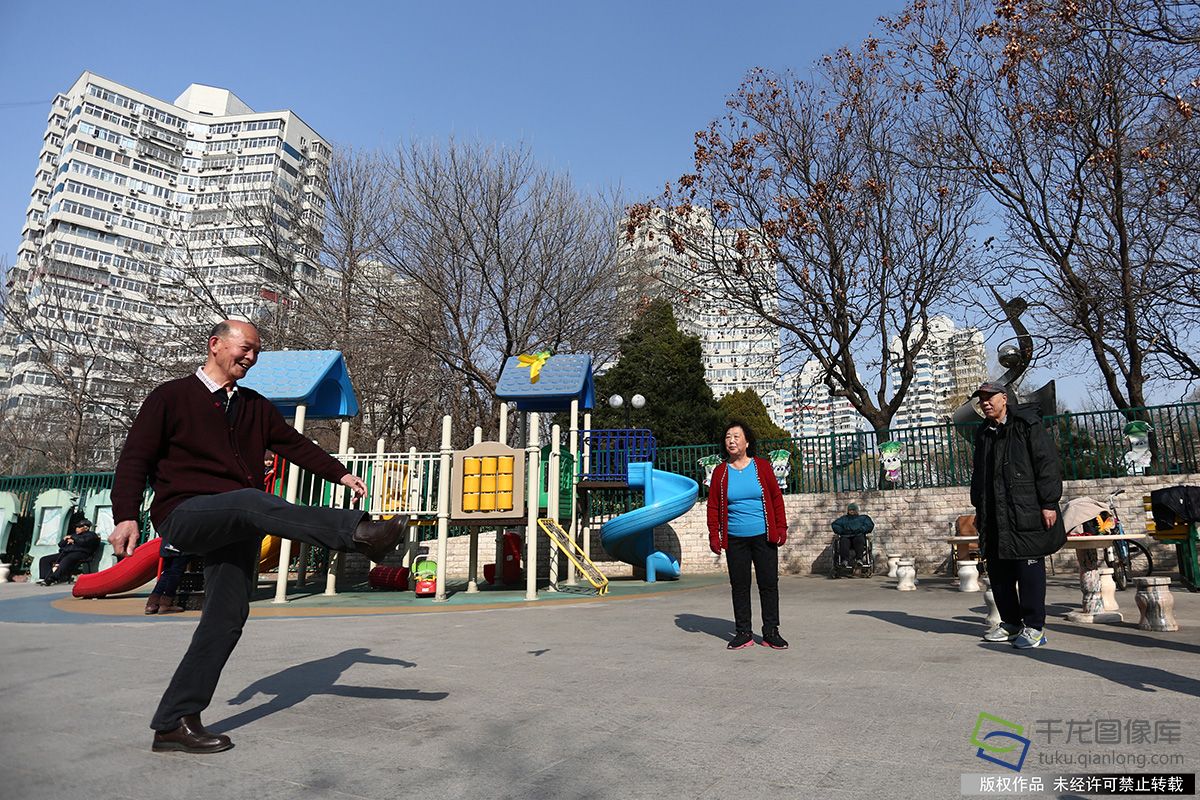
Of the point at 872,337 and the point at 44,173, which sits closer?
the point at 872,337

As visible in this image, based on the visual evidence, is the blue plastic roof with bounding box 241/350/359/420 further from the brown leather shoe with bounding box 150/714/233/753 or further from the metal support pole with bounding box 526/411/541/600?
the brown leather shoe with bounding box 150/714/233/753

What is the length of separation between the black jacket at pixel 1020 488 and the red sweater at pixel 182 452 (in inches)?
190

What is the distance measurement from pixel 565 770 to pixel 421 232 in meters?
20.9

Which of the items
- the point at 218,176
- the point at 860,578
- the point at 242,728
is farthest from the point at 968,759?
the point at 218,176

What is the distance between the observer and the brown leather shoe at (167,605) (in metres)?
9.11

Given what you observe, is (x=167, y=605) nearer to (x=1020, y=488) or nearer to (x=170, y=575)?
(x=170, y=575)

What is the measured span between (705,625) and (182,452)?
5.13 meters

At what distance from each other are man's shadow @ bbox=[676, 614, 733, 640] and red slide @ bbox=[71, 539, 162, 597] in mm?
8778

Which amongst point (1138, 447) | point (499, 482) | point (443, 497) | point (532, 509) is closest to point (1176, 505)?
point (1138, 447)

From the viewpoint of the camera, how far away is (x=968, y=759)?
2.45 m

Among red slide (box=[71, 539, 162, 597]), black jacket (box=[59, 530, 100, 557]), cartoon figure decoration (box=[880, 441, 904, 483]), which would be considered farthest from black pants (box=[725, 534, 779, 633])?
black jacket (box=[59, 530, 100, 557])

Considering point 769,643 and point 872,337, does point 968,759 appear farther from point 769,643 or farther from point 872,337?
point 872,337

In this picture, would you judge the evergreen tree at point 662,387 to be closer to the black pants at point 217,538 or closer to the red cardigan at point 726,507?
the red cardigan at point 726,507

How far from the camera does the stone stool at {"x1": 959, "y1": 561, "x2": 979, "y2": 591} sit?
385 inches
